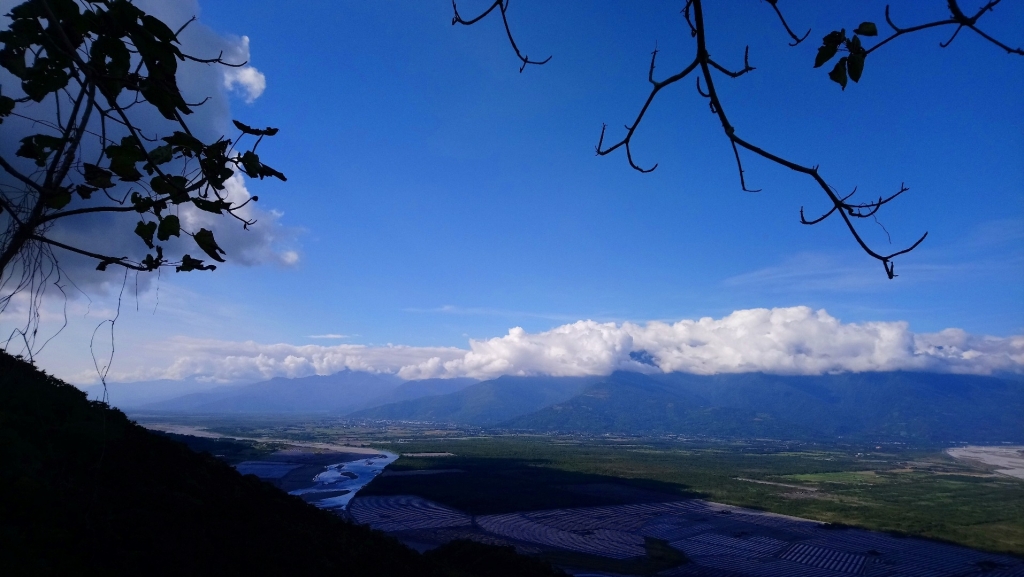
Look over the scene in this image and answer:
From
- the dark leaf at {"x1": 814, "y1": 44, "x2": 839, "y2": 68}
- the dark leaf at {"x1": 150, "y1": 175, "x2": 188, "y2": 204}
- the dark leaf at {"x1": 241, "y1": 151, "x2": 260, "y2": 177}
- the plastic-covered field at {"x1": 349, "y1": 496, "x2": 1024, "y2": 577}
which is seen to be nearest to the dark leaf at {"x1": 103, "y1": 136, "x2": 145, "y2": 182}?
the dark leaf at {"x1": 150, "y1": 175, "x2": 188, "y2": 204}

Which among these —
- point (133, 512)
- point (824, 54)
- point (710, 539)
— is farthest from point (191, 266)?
point (710, 539)

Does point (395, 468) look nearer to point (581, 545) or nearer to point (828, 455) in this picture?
point (581, 545)

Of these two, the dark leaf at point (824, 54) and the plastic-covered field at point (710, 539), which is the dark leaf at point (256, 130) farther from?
the plastic-covered field at point (710, 539)

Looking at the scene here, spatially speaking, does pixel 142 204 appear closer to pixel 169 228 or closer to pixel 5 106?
pixel 169 228

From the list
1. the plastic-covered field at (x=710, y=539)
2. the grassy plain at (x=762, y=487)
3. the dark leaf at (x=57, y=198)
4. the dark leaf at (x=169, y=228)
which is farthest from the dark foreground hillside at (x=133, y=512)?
the grassy plain at (x=762, y=487)

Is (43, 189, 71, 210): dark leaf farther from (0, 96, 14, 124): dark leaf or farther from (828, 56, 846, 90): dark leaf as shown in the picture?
(828, 56, 846, 90): dark leaf

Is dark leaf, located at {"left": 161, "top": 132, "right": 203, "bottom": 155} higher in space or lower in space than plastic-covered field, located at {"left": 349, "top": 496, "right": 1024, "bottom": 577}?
higher
